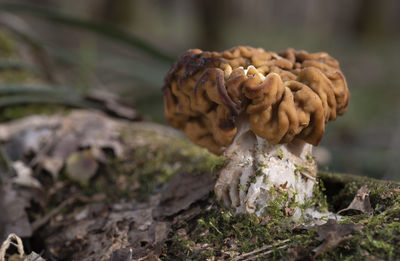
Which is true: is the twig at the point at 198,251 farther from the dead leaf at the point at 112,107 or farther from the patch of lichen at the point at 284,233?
the dead leaf at the point at 112,107

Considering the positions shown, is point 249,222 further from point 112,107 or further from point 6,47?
point 6,47

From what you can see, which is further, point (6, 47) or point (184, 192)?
point (6, 47)

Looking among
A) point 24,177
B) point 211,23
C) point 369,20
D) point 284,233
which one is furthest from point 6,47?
point 369,20

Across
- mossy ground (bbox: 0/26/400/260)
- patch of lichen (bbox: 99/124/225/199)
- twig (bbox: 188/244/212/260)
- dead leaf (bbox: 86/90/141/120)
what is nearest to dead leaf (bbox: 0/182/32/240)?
mossy ground (bbox: 0/26/400/260)

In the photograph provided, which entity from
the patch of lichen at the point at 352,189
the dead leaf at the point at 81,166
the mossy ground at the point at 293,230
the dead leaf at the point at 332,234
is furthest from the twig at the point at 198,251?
the dead leaf at the point at 81,166

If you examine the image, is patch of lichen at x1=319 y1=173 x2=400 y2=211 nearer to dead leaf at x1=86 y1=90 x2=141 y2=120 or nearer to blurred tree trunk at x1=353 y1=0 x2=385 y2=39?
dead leaf at x1=86 y1=90 x2=141 y2=120

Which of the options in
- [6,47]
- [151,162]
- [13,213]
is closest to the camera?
[13,213]
